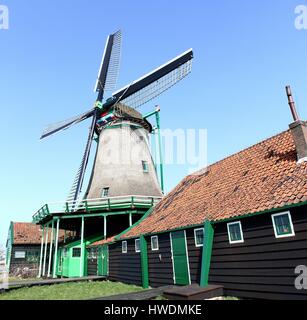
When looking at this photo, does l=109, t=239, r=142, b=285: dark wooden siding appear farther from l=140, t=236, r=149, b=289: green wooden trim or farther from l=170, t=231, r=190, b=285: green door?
l=170, t=231, r=190, b=285: green door

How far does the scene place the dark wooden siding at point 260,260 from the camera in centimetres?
859

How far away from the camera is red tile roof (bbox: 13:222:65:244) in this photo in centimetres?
3553

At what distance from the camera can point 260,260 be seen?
9.63 metres

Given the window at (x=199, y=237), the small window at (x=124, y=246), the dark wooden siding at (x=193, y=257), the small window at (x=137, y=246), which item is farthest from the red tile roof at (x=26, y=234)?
the window at (x=199, y=237)

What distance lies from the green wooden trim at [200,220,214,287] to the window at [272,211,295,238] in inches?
106

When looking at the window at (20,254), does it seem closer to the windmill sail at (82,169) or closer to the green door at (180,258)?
the windmill sail at (82,169)

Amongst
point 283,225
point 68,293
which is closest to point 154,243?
point 68,293

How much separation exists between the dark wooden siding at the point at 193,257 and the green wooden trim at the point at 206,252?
580 mm

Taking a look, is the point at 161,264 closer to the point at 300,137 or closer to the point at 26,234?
the point at 300,137

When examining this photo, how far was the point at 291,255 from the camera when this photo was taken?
873 centimetres

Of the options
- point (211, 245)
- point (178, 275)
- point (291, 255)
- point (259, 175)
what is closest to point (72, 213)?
point (178, 275)
